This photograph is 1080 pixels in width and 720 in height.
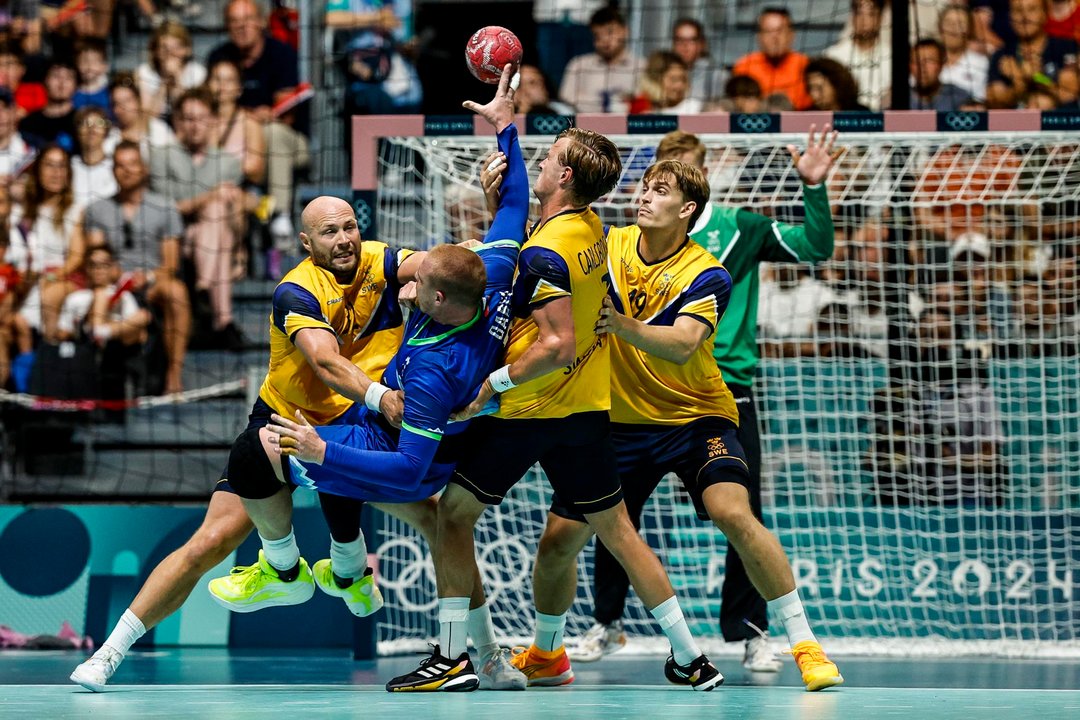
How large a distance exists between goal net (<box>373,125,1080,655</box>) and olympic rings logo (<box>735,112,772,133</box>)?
169 mm

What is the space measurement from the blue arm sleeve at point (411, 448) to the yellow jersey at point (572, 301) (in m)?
0.35

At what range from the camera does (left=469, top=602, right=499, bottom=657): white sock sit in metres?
6.23

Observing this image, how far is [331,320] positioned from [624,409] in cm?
131

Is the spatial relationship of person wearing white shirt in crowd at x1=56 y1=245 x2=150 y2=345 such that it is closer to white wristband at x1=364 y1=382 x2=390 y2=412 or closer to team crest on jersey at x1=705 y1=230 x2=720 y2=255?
team crest on jersey at x1=705 y1=230 x2=720 y2=255

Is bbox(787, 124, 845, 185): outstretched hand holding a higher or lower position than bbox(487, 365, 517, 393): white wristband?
higher

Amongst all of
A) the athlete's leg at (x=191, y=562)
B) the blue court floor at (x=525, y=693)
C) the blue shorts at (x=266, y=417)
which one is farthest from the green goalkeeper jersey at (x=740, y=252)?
the athlete's leg at (x=191, y=562)

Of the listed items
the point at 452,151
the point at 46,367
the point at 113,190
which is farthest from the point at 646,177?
the point at 113,190

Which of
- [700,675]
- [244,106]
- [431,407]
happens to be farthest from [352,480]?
[244,106]

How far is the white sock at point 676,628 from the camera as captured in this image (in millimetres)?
6016

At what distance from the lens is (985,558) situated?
8.37m

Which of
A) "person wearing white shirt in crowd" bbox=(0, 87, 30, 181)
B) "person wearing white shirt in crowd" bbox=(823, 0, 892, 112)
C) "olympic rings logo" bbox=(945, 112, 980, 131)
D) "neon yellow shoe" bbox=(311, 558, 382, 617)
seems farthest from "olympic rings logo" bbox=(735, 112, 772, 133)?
"person wearing white shirt in crowd" bbox=(0, 87, 30, 181)

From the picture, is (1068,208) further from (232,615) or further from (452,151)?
(232,615)

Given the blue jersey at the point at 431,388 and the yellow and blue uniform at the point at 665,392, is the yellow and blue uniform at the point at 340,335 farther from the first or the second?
the yellow and blue uniform at the point at 665,392

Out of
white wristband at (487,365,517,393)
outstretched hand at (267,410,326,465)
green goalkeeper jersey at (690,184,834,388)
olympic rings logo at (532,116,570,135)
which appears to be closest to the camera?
outstretched hand at (267,410,326,465)
